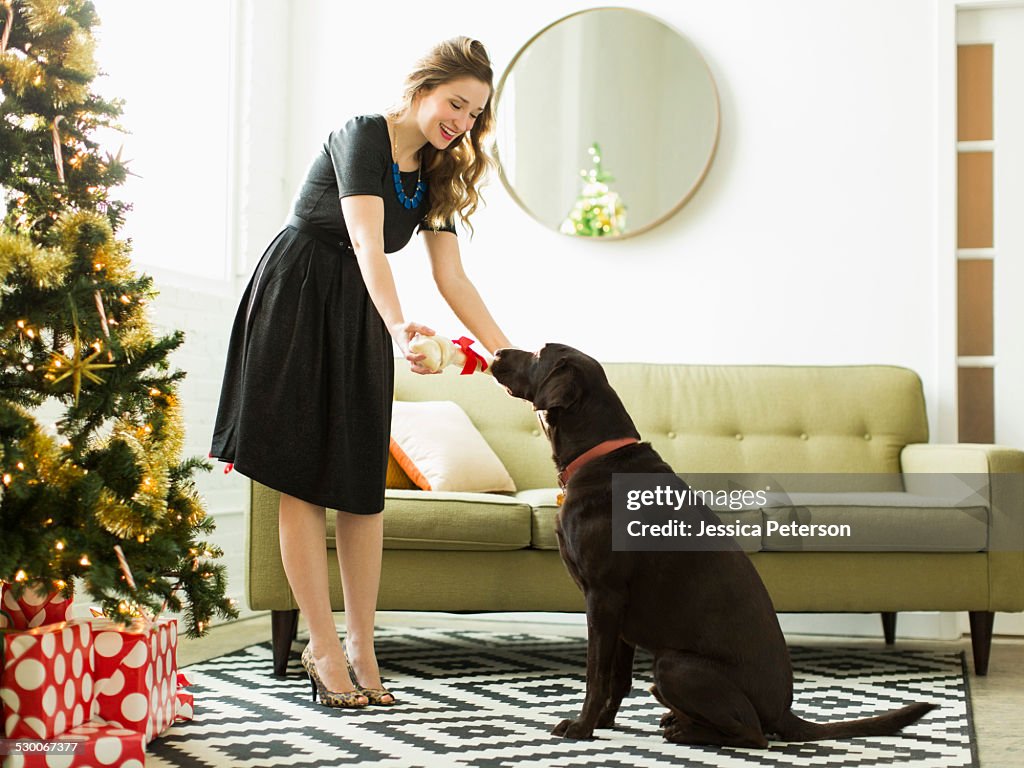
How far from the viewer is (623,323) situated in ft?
12.8

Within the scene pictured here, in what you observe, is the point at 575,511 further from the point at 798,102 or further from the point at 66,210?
the point at 798,102

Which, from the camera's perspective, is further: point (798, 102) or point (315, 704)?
point (798, 102)

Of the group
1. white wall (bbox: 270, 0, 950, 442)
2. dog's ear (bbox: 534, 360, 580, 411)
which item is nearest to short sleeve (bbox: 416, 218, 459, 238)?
dog's ear (bbox: 534, 360, 580, 411)

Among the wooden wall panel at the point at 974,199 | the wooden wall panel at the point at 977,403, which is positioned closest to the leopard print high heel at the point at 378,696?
the wooden wall panel at the point at 977,403

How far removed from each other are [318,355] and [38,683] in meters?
0.84

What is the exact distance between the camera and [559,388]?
2.03 meters

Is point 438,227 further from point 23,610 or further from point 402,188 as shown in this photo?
point 23,610

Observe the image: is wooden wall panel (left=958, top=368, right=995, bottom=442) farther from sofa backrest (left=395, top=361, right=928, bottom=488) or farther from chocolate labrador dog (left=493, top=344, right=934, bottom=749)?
chocolate labrador dog (left=493, top=344, right=934, bottom=749)

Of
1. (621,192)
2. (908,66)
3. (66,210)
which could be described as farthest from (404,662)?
(908,66)

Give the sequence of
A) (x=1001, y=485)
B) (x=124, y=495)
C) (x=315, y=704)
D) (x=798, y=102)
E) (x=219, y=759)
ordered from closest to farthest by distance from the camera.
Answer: (x=124, y=495), (x=219, y=759), (x=315, y=704), (x=1001, y=485), (x=798, y=102)

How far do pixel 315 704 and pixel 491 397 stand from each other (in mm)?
1399

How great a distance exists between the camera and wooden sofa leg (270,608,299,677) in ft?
8.79

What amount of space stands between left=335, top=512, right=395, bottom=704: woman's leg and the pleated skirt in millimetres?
67

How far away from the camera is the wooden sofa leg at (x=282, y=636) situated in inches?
105
